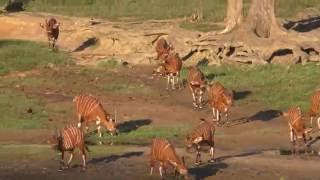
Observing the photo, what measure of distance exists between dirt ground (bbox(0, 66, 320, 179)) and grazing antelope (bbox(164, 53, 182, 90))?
1683 mm

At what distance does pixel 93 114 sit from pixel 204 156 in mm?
3936

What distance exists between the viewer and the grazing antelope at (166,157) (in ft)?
58.7

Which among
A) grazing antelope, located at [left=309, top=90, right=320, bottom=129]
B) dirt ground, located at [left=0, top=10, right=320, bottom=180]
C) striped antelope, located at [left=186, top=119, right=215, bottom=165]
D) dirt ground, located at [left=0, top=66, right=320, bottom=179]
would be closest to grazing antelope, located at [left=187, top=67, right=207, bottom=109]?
dirt ground, located at [left=0, top=66, right=320, bottom=179]

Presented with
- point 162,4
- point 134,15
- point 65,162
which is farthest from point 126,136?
point 162,4

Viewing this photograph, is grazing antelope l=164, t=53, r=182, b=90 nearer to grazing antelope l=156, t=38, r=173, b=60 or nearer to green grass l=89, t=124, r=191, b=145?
grazing antelope l=156, t=38, r=173, b=60

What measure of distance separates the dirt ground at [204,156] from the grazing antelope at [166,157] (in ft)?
1.84

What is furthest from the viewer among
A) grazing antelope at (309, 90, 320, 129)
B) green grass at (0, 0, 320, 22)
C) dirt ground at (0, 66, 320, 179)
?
green grass at (0, 0, 320, 22)

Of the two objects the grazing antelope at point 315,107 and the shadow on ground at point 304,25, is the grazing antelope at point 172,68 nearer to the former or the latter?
the grazing antelope at point 315,107

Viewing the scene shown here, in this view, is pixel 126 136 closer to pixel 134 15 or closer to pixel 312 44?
pixel 312 44

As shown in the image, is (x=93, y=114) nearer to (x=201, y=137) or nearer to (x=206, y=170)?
(x=201, y=137)

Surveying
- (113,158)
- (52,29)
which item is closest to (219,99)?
(113,158)

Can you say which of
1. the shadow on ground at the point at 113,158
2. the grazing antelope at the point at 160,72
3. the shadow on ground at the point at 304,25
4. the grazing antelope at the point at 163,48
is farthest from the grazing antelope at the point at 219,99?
the shadow on ground at the point at 304,25

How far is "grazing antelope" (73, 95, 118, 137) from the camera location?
23.1m

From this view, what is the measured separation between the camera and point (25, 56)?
122 ft
